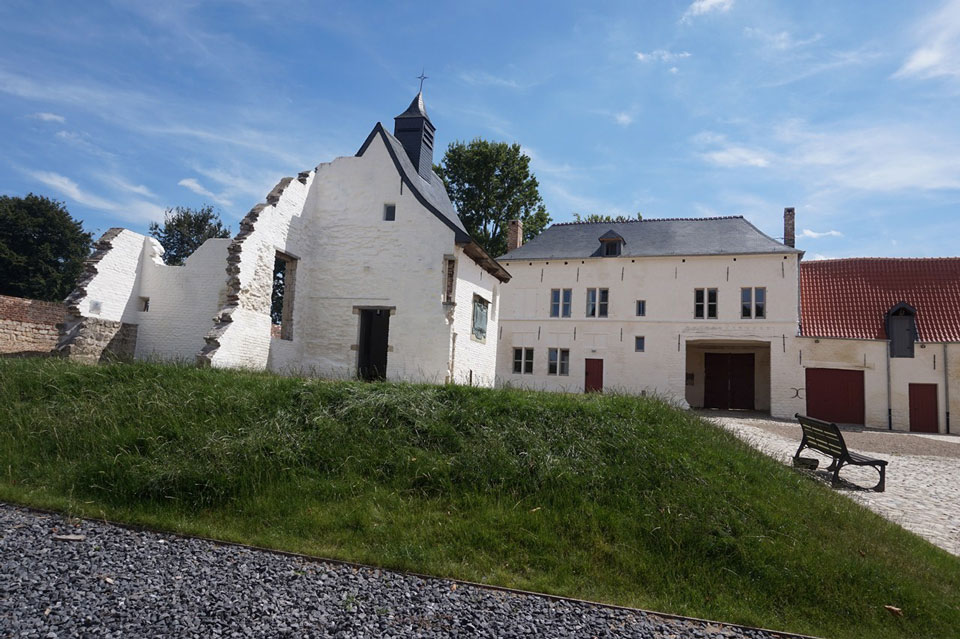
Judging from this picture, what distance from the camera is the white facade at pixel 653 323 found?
79.3 feet

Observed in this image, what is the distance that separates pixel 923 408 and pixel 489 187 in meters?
24.9

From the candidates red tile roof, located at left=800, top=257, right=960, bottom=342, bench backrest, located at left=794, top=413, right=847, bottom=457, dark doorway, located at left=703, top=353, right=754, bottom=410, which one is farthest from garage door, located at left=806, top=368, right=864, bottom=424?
bench backrest, located at left=794, top=413, right=847, bottom=457

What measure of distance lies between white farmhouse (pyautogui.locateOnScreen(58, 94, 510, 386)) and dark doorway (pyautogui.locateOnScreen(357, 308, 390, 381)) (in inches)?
1.2

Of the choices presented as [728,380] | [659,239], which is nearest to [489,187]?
[659,239]

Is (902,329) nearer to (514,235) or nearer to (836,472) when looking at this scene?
(514,235)

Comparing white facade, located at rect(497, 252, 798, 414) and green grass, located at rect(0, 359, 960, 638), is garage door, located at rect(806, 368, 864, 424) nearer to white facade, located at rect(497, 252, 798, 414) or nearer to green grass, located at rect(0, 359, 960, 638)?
white facade, located at rect(497, 252, 798, 414)

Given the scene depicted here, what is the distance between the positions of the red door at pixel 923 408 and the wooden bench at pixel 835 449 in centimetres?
1553

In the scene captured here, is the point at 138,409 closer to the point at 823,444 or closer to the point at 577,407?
the point at 577,407

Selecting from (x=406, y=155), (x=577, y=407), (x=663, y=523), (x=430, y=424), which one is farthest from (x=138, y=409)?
(x=406, y=155)

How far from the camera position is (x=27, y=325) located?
15.6m

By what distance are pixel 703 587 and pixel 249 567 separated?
3.80m

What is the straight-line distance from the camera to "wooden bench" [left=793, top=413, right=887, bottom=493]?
29.0ft

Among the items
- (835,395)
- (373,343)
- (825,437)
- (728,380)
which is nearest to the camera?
(825,437)

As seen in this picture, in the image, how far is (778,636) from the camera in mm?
4199
